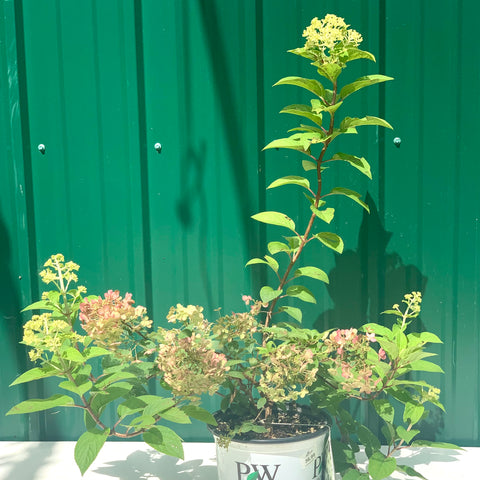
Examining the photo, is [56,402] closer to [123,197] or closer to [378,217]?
[123,197]

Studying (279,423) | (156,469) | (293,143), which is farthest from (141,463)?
(293,143)

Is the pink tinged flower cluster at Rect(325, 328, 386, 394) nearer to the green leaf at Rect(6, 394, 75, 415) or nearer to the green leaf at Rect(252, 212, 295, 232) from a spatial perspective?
the green leaf at Rect(252, 212, 295, 232)

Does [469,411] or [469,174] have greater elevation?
[469,174]

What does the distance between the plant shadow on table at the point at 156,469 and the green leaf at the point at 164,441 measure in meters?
0.40

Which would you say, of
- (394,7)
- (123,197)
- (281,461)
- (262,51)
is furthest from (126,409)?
(394,7)

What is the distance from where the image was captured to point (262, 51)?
89.0 inches

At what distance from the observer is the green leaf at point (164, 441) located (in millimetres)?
1719

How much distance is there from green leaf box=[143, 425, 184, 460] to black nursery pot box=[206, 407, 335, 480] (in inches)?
5.4

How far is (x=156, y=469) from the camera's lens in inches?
85.4

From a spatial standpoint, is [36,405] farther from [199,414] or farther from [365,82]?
[365,82]

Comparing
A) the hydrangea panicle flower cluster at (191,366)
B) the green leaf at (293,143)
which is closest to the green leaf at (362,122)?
the green leaf at (293,143)

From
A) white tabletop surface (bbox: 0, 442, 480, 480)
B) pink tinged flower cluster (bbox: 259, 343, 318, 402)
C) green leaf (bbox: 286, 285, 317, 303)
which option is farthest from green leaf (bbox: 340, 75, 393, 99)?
white tabletop surface (bbox: 0, 442, 480, 480)

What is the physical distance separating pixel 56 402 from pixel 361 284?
3.80 feet

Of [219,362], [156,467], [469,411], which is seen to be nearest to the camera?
[219,362]
